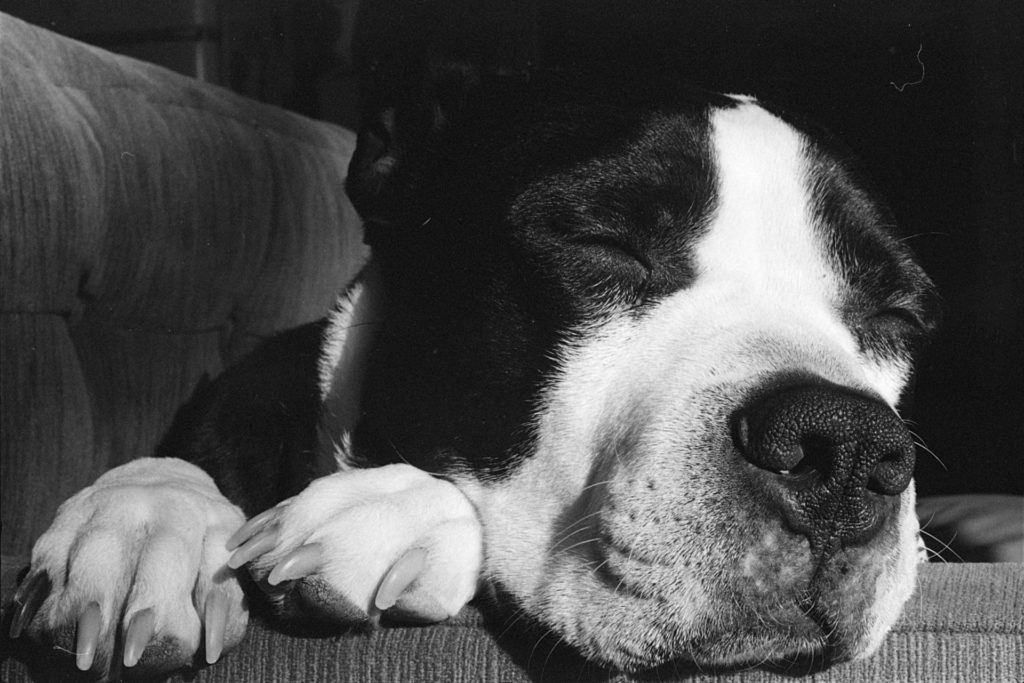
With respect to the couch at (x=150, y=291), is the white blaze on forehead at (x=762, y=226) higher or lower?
higher

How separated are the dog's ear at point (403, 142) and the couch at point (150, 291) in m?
0.65

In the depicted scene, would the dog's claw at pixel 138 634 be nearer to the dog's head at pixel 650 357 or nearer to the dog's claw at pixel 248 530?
the dog's claw at pixel 248 530

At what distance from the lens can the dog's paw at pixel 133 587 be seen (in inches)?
37.5

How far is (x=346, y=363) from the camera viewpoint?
157 centimetres

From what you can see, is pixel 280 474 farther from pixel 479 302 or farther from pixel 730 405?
pixel 730 405

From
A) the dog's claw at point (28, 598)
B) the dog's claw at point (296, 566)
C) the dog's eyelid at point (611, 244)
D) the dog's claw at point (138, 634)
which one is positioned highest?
the dog's eyelid at point (611, 244)

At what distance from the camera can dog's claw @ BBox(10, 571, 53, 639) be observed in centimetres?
99

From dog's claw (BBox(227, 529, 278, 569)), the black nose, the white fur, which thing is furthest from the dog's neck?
the black nose

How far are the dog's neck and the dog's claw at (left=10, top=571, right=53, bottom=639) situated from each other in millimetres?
506

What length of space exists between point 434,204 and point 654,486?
640 mm

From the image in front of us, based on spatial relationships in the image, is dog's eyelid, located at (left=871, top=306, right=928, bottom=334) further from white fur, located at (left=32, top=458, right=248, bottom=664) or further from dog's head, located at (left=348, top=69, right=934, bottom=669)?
white fur, located at (left=32, top=458, right=248, bottom=664)

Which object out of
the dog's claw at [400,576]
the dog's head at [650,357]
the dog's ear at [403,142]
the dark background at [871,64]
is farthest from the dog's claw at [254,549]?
the dark background at [871,64]

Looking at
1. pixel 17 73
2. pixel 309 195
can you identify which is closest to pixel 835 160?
pixel 17 73

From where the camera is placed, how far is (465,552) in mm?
1136
